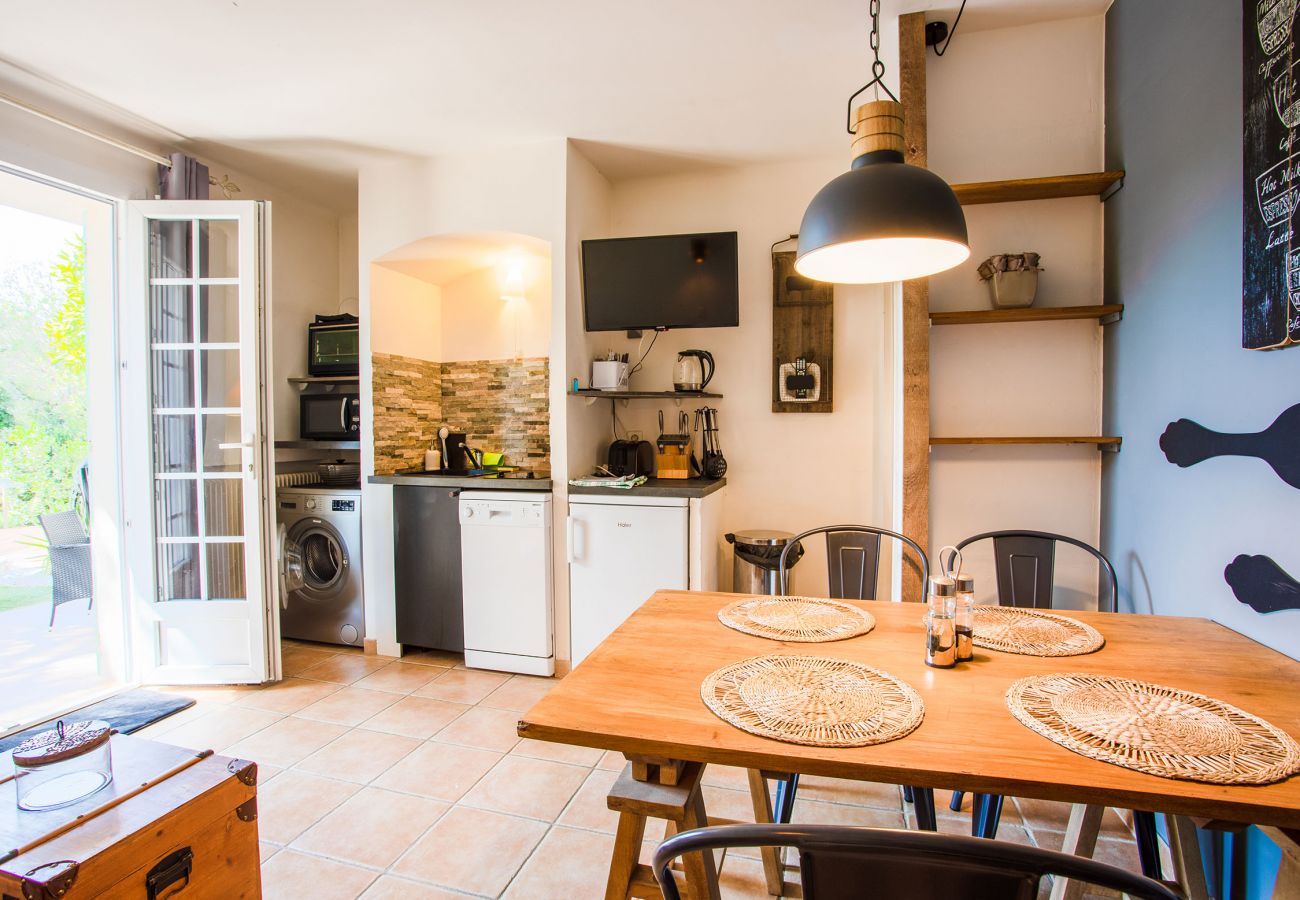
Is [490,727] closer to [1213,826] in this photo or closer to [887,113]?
[1213,826]

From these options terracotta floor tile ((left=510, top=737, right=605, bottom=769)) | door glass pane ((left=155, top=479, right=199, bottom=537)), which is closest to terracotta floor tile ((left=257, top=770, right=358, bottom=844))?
terracotta floor tile ((left=510, top=737, right=605, bottom=769))

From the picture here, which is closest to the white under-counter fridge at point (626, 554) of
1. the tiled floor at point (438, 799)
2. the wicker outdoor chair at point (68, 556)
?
the tiled floor at point (438, 799)

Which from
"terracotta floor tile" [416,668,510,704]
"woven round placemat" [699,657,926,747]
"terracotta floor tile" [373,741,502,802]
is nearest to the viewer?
"woven round placemat" [699,657,926,747]

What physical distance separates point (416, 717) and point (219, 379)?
197 cm

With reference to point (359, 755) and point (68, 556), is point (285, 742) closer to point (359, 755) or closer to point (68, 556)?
point (359, 755)

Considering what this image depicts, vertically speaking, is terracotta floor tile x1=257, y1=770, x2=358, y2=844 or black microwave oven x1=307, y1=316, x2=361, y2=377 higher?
black microwave oven x1=307, y1=316, x2=361, y2=377

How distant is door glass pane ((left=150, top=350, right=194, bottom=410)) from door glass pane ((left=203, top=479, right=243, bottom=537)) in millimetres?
428

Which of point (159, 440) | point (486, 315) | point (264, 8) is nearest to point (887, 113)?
point (264, 8)

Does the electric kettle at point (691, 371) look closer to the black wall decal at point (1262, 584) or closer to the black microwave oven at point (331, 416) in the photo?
the black microwave oven at point (331, 416)

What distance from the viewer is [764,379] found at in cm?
358

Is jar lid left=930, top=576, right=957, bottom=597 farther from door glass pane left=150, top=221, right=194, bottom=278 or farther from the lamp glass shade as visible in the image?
door glass pane left=150, top=221, right=194, bottom=278

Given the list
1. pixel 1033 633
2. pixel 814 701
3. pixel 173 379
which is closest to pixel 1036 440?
pixel 1033 633

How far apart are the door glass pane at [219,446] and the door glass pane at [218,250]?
0.73 metres

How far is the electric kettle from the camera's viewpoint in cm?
342
